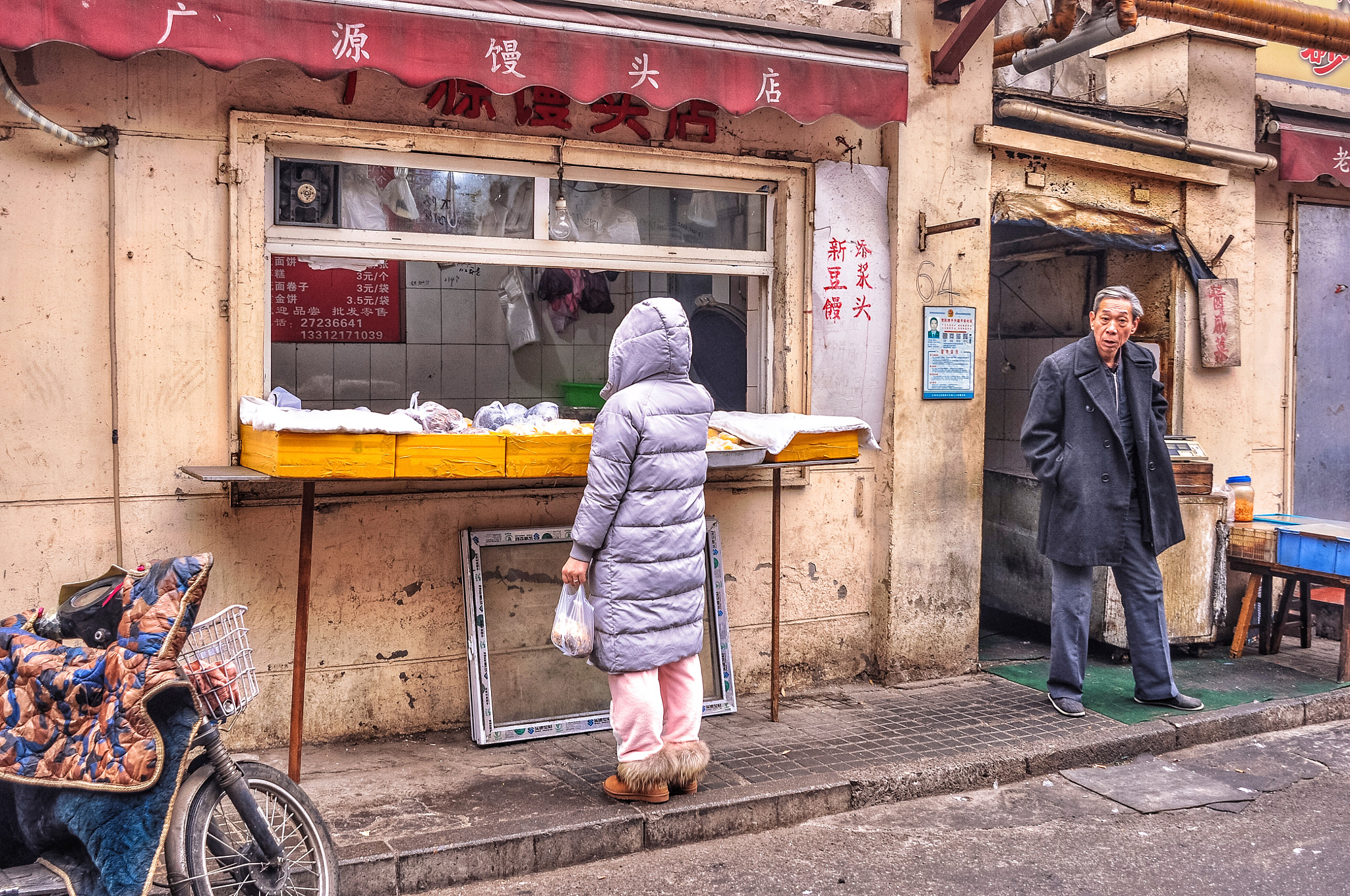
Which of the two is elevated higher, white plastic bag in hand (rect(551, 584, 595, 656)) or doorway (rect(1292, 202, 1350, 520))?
doorway (rect(1292, 202, 1350, 520))


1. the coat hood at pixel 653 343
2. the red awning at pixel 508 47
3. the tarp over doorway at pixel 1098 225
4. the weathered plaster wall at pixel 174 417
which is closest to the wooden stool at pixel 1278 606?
the tarp over doorway at pixel 1098 225

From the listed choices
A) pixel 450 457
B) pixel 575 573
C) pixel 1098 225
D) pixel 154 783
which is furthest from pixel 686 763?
pixel 1098 225

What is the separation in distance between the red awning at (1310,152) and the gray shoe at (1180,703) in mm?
3911

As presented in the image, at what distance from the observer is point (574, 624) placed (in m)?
4.43

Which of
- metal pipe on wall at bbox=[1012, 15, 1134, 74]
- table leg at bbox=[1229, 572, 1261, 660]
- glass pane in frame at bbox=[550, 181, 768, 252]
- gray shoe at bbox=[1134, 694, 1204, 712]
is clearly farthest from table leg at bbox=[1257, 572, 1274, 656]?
glass pane in frame at bbox=[550, 181, 768, 252]

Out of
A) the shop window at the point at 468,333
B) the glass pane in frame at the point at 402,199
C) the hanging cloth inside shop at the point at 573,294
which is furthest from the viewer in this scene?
the hanging cloth inside shop at the point at 573,294

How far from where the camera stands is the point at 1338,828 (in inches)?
184

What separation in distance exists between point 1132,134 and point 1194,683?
3458mm

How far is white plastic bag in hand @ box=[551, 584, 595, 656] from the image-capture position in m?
4.42

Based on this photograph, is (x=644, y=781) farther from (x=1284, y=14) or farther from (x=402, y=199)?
(x=1284, y=14)

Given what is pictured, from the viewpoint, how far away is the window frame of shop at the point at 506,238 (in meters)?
5.00

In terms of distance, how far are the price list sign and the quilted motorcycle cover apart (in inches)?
130

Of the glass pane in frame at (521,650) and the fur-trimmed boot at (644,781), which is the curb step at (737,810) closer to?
the fur-trimmed boot at (644,781)

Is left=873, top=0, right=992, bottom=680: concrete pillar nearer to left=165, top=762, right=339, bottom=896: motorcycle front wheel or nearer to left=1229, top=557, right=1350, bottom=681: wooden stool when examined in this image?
left=1229, top=557, right=1350, bottom=681: wooden stool
